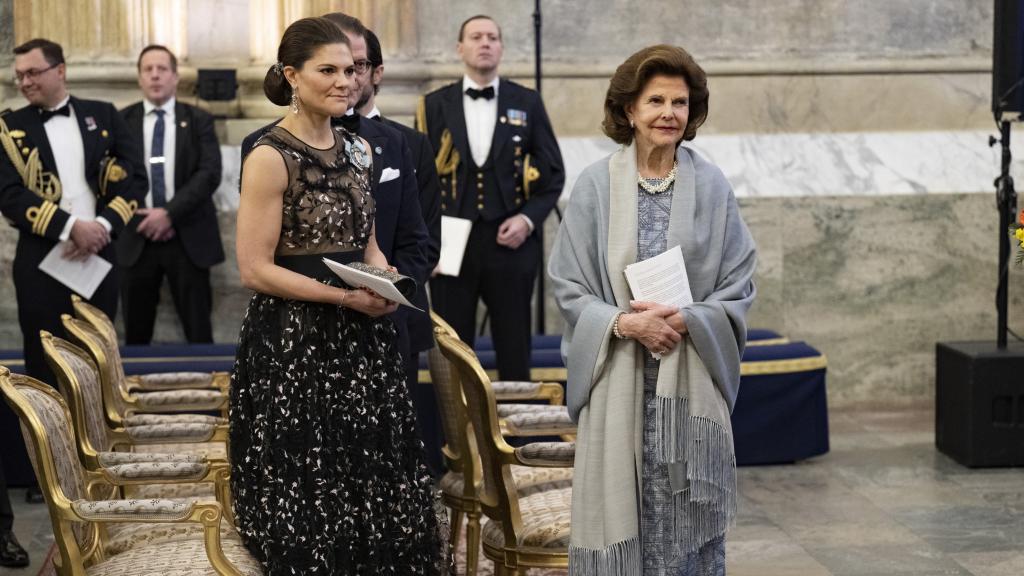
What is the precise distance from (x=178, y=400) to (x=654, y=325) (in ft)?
7.11

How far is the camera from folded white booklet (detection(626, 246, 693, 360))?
3275 mm

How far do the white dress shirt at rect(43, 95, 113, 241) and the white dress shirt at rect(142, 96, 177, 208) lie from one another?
0.88 m

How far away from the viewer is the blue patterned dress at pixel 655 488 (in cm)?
335

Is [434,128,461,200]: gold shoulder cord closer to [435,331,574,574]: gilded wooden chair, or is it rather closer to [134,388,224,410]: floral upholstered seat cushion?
[134,388,224,410]: floral upholstered seat cushion

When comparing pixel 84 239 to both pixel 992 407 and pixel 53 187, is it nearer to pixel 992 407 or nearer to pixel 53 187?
pixel 53 187

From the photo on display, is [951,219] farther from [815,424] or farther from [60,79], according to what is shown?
[60,79]

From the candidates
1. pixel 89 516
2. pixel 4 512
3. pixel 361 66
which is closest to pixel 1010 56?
pixel 361 66

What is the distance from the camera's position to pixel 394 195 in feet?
13.4

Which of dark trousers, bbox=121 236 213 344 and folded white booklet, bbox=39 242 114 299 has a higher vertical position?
folded white booklet, bbox=39 242 114 299

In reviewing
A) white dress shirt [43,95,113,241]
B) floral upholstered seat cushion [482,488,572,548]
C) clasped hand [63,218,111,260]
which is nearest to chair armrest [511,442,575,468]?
floral upholstered seat cushion [482,488,572,548]

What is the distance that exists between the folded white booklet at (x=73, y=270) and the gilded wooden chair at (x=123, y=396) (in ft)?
3.00

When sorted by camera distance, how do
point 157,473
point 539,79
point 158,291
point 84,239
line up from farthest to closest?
point 539,79, point 158,291, point 84,239, point 157,473

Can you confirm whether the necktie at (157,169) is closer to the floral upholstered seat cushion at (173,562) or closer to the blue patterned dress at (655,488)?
the floral upholstered seat cushion at (173,562)

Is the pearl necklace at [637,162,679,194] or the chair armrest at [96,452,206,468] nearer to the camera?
the pearl necklace at [637,162,679,194]
